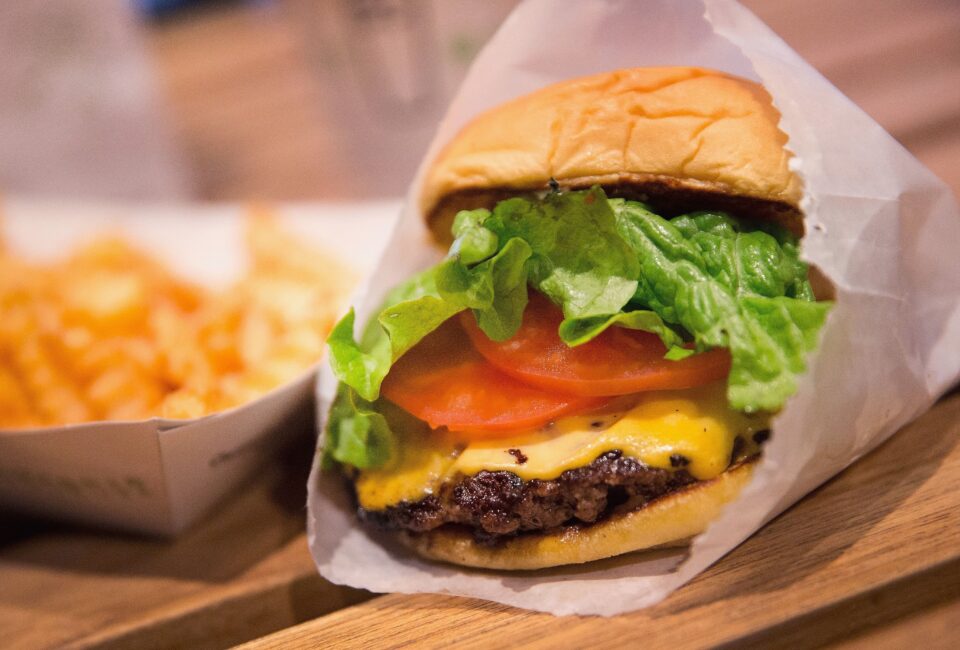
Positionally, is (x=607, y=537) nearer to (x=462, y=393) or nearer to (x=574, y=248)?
(x=462, y=393)

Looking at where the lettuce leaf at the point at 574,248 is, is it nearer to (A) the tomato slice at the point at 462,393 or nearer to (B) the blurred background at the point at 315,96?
(A) the tomato slice at the point at 462,393

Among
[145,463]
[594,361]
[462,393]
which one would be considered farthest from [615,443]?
[145,463]

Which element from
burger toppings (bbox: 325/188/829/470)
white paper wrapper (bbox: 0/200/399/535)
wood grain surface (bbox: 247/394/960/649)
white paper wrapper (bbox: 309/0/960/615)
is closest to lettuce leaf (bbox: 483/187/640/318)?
burger toppings (bbox: 325/188/829/470)

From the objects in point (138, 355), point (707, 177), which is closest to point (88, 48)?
point (138, 355)

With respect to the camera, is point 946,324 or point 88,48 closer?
point 946,324

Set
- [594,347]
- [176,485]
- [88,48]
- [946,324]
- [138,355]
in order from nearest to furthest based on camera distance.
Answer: [594,347], [946,324], [176,485], [138,355], [88,48]

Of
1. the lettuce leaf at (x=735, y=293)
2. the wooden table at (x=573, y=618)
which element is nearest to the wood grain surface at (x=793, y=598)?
the wooden table at (x=573, y=618)

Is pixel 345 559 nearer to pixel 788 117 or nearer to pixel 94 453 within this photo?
pixel 94 453

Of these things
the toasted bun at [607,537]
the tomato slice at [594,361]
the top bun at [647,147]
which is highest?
the top bun at [647,147]
